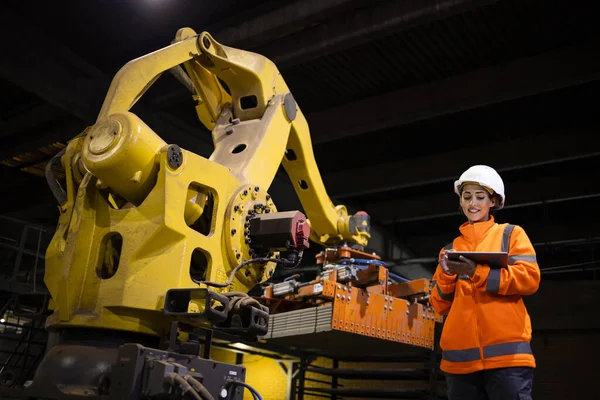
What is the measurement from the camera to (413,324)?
4695 millimetres

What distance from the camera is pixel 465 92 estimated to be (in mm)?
6574

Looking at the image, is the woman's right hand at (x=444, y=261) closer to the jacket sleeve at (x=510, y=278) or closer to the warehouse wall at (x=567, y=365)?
the jacket sleeve at (x=510, y=278)

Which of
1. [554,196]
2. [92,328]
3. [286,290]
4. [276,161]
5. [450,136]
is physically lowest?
[92,328]

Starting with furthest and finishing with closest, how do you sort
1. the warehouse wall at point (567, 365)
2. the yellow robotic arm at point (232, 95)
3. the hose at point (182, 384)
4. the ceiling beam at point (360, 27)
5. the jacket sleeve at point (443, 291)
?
the warehouse wall at point (567, 365), the ceiling beam at point (360, 27), the jacket sleeve at point (443, 291), the yellow robotic arm at point (232, 95), the hose at point (182, 384)

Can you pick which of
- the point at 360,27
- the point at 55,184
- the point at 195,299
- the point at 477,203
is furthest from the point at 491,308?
the point at 360,27

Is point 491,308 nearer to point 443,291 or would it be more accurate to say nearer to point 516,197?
point 443,291

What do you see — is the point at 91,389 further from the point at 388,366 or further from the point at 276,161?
the point at 388,366

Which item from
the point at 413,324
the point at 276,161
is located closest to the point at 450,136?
the point at 413,324

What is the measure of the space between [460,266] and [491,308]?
294 millimetres

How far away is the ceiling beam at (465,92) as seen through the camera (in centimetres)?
599

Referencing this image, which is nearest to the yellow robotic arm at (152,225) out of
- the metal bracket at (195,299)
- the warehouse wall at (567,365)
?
the metal bracket at (195,299)

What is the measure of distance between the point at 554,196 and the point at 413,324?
15.9 ft

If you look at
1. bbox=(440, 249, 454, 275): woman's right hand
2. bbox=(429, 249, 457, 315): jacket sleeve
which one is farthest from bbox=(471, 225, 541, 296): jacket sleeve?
bbox=(429, 249, 457, 315): jacket sleeve

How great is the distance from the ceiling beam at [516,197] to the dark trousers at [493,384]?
18.8 ft
